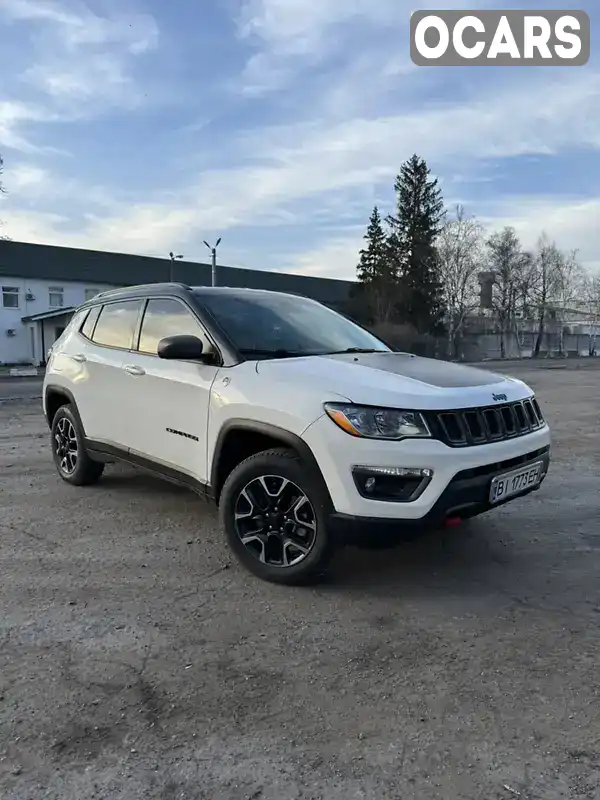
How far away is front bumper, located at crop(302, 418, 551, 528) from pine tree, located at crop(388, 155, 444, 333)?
52650mm

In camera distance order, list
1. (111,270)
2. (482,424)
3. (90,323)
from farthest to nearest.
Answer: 1. (111,270)
2. (90,323)
3. (482,424)

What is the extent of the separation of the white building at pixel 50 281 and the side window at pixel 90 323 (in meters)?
30.2

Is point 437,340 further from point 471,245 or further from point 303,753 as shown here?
point 303,753

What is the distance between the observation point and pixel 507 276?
64500 mm

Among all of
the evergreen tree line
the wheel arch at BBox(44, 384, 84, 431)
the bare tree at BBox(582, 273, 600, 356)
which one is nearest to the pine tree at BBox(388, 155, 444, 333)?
the evergreen tree line

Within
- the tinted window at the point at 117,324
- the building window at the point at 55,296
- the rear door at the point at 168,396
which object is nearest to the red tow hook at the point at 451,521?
the rear door at the point at 168,396

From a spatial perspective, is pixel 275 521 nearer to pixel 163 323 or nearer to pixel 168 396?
pixel 168 396

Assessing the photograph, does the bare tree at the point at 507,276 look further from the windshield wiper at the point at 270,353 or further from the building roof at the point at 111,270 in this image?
the windshield wiper at the point at 270,353

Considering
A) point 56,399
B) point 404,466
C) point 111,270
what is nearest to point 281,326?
point 404,466

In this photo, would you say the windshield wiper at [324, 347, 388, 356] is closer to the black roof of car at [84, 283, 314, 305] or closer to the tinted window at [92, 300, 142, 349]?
the black roof of car at [84, 283, 314, 305]

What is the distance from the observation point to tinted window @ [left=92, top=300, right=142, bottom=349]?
5.01 m

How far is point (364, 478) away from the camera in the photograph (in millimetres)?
3207

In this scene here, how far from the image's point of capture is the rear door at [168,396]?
4051 mm

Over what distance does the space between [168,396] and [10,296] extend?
4251 cm
